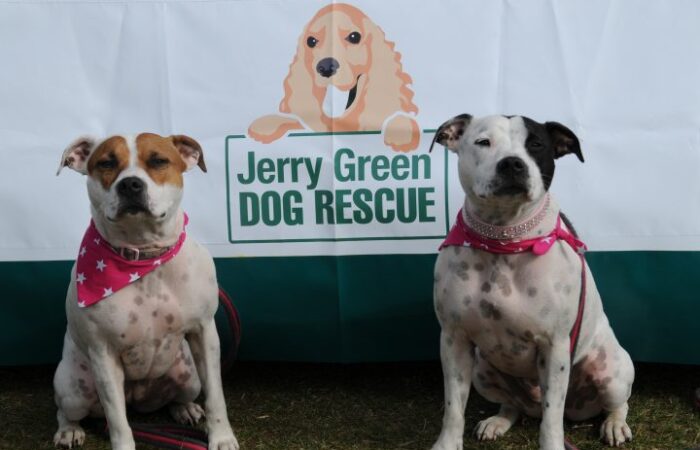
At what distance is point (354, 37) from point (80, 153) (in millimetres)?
1516

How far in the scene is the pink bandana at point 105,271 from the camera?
377cm

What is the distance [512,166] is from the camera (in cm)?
341

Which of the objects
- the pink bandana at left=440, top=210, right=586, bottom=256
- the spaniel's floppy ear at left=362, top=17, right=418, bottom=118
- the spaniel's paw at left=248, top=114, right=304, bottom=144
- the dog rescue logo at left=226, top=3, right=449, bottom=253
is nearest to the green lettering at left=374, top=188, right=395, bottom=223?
the dog rescue logo at left=226, top=3, right=449, bottom=253

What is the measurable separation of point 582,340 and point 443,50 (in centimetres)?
163

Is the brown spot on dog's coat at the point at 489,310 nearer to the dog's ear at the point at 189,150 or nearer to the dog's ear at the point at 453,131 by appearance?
the dog's ear at the point at 453,131

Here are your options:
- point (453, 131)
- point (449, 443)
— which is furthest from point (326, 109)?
point (449, 443)

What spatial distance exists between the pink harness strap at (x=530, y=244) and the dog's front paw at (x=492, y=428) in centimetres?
69

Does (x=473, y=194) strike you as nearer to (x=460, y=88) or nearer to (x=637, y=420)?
(x=460, y=88)

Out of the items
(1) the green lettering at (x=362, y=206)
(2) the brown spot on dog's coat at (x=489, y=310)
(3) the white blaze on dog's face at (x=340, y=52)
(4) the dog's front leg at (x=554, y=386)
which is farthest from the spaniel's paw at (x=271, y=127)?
(4) the dog's front leg at (x=554, y=386)

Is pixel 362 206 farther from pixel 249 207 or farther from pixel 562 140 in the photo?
pixel 562 140

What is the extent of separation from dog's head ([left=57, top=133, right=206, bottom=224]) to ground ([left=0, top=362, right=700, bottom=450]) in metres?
1.38

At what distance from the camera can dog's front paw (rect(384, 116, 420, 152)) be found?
450 centimetres

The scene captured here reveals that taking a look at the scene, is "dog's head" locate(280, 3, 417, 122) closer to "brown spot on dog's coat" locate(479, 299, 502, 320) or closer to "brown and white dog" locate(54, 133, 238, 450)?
"brown and white dog" locate(54, 133, 238, 450)

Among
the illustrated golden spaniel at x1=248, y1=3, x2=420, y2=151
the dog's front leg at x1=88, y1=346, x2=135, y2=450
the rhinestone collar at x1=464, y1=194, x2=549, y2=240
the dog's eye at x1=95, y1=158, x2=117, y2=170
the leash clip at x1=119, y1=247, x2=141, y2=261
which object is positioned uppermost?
the illustrated golden spaniel at x1=248, y1=3, x2=420, y2=151
